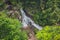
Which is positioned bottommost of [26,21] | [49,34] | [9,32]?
[26,21]

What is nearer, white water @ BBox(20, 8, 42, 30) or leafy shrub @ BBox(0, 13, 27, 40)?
leafy shrub @ BBox(0, 13, 27, 40)

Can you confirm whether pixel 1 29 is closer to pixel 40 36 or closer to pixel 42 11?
pixel 40 36

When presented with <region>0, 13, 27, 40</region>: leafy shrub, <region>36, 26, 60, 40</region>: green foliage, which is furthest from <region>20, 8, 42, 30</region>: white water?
<region>0, 13, 27, 40</region>: leafy shrub

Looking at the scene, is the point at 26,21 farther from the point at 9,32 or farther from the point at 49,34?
the point at 9,32

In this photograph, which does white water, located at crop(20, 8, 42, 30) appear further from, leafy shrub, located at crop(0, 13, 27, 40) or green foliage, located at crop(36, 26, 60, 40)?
leafy shrub, located at crop(0, 13, 27, 40)

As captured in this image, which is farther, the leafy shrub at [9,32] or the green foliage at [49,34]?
the green foliage at [49,34]

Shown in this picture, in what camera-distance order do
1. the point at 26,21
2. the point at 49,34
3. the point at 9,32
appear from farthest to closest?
1. the point at 26,21
2. the point at 49,34
3. the point at 9,32

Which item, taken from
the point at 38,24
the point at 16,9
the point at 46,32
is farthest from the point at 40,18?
the point at 46,32

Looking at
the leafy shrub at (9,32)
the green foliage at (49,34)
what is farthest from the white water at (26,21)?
the leafy shrub at (9,32)

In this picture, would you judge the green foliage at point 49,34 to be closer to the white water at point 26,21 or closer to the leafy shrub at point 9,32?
the leafy shrub at point 9,32

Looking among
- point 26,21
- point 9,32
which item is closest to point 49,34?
point 9,32

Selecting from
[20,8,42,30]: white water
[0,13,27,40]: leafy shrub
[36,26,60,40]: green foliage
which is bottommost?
[20,8,42,30]: white water
